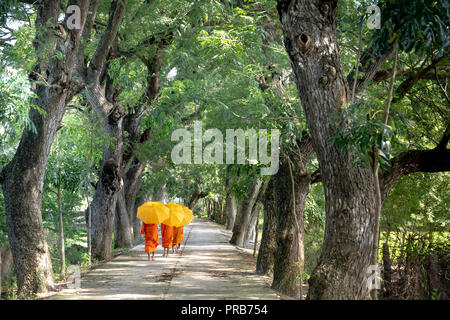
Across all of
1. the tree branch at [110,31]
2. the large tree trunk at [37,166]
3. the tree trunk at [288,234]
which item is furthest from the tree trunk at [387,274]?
the tree branch at [110,31]

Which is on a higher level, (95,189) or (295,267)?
(95,189)

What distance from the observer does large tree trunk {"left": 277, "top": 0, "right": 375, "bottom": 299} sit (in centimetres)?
600

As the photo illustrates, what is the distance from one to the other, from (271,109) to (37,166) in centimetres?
491

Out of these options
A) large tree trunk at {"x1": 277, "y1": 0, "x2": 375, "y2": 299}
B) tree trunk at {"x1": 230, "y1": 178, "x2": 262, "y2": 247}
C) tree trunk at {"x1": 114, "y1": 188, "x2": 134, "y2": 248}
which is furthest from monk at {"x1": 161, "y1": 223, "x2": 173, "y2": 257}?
large tree trunk at {"x1": 277, "y1": 0, "x2": 375, "y2": 299}

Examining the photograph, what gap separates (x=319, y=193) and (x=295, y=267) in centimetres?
991

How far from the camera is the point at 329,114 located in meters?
6.16

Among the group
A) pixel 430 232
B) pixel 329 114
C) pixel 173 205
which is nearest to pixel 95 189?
pixel 173 205

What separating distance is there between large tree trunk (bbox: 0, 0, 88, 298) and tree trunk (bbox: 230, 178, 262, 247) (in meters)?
11.4

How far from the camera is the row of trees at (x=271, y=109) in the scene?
19.7ft

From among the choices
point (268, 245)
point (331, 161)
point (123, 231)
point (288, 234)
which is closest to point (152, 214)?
point (268, 245)

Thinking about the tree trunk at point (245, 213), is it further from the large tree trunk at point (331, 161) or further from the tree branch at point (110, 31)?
the large tree trunk at point (331, 161)

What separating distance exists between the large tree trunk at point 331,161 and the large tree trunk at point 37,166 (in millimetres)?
5049

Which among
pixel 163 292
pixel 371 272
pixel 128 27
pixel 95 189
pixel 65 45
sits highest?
pixel 128 27
